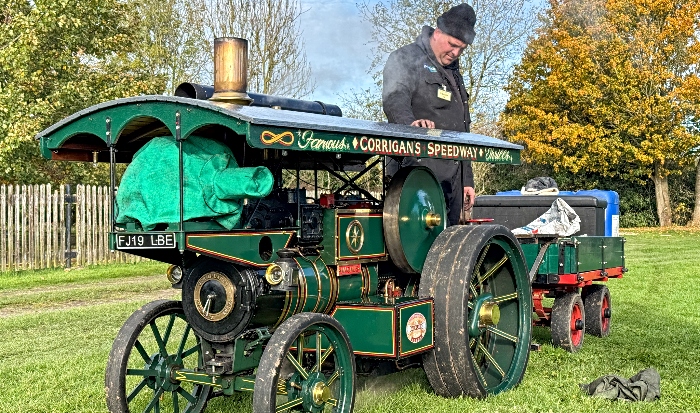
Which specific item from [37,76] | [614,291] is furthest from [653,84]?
[37,76]

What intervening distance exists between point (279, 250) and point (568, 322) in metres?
3.52

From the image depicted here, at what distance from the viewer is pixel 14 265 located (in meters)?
14.0

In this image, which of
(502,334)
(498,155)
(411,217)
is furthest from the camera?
(498,155)

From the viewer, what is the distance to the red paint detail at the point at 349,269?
4.83 meters

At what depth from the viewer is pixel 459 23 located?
6.29m

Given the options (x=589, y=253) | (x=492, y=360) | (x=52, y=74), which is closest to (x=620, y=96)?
(x=52, y=74)

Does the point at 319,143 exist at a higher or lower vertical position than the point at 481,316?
higher

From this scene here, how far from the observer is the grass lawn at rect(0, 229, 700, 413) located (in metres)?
5.24

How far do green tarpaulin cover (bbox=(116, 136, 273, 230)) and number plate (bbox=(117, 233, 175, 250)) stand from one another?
13 centimetres

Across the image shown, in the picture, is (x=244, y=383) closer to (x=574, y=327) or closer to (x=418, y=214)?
(x=418, y=214)

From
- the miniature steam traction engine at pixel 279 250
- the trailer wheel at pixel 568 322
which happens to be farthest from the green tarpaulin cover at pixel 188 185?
the trailer wheel at pixel 568 322

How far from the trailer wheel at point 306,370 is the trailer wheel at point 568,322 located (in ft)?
10.2

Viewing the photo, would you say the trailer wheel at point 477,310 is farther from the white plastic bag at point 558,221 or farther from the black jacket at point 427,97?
the white plastic bag at point 558,221

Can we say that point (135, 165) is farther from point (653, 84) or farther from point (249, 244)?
point (653, 84)
